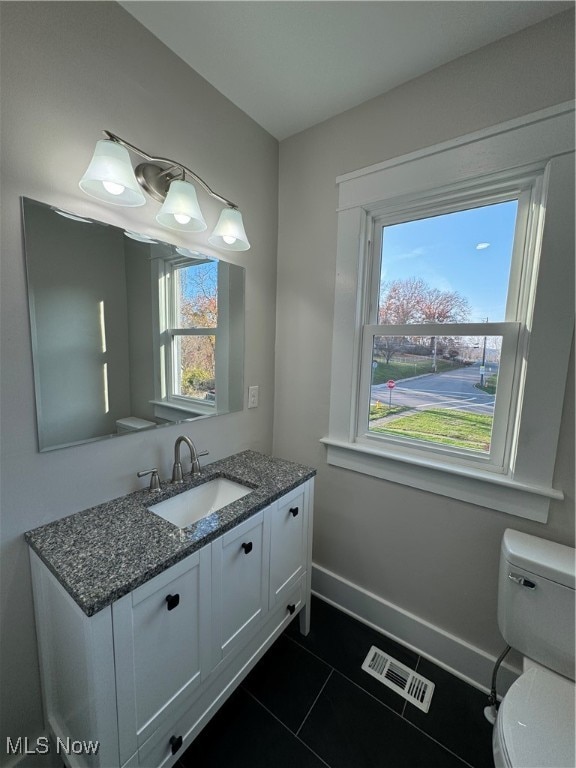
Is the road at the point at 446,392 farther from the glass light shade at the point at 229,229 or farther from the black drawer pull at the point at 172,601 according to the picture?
the black drawer pull at the point at 172,601

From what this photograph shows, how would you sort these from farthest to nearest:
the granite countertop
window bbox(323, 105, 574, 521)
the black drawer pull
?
window bbox(323, 105, 574, 521) → the black drawer pull → the granite countertop

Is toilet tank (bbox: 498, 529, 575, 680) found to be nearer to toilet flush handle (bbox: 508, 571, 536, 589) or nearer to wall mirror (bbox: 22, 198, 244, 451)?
toilet flush handle (bbox: 508, 571, 536, 589)

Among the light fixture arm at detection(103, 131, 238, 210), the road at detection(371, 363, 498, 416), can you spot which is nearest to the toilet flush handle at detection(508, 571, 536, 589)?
the road at detection(371, 363, 498, 416)


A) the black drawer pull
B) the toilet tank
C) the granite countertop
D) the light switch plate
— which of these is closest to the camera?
the granite countertop

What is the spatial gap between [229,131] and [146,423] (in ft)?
4.70

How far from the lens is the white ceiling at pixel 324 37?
104 cm

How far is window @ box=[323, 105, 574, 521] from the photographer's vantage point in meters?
1.09

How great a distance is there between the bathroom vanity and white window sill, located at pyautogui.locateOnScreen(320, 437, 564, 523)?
465 mm

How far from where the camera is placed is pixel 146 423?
4.04ft

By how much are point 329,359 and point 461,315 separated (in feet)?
2.12

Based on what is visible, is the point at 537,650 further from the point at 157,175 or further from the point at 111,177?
the point at 157,175

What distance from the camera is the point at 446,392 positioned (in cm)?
140

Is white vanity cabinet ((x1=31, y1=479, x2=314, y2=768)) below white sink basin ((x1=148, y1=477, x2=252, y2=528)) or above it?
below

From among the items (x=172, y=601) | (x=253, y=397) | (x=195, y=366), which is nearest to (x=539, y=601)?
(x=172, y=601)
